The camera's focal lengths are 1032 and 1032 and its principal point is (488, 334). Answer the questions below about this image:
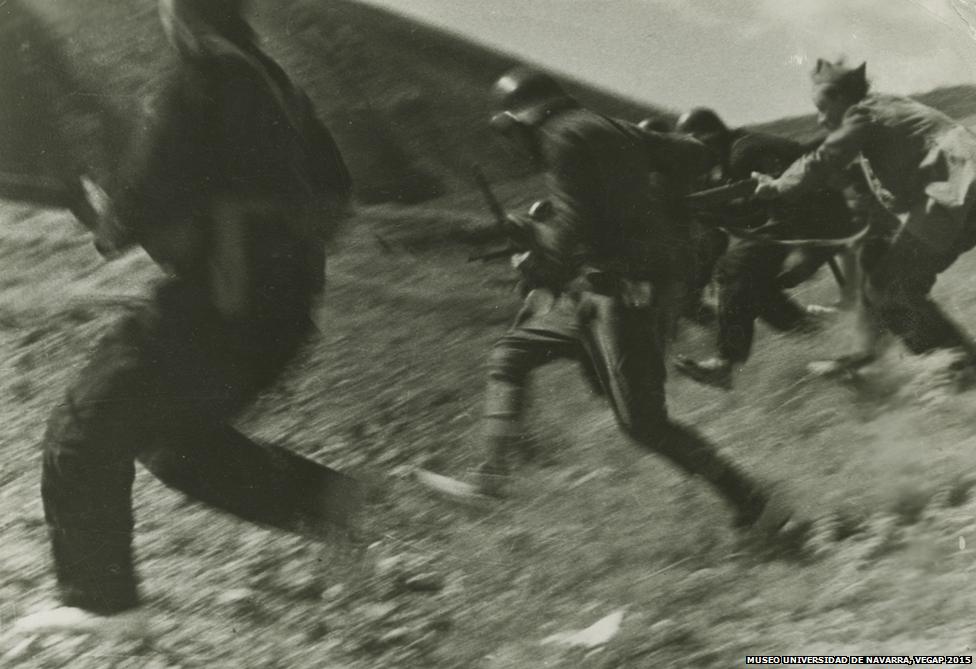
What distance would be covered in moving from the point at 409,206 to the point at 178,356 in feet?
3.21

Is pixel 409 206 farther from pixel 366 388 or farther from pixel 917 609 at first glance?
pixel 917 609

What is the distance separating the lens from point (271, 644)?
347 cm

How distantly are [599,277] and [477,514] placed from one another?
Result: 986 millimetres

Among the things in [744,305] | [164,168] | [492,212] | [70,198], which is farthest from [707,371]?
[70,198]

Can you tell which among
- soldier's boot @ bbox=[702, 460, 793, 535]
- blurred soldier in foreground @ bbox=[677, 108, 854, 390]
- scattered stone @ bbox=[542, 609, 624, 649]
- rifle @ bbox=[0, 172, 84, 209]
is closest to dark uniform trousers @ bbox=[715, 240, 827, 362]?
blurred soldier in foreground @ bbox=[677, 108, 854, 390]

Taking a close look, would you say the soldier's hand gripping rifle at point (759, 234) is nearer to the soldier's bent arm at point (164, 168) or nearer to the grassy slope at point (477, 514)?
the grassy slope at point (477, 514)

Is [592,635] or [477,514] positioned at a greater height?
[477,514]

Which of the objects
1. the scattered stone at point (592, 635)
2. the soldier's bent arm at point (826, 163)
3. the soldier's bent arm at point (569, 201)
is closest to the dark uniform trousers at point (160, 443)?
the scattered stone at point (592, 635)

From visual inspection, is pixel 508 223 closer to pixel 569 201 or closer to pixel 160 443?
pixel 569 201

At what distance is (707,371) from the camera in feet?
12.9

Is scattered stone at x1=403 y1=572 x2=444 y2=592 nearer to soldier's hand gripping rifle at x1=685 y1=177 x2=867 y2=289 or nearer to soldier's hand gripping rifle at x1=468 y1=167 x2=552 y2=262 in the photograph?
soldier's hand gripping rifle at x1=468 y1=167 x2=552 y2=262

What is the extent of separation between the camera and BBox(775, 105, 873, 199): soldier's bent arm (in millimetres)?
4016

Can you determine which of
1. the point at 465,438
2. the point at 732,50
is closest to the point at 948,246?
the point at 732,50

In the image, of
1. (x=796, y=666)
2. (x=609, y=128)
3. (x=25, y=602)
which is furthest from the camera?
(x=609, y=128)
